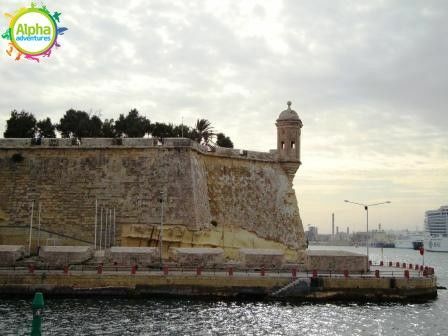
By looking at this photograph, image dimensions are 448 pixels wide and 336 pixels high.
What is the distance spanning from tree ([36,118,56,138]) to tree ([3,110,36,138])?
621 mm

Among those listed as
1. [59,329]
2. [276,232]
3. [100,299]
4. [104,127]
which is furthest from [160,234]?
[104,127]

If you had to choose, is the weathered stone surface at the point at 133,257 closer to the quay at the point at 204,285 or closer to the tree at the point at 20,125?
the quay at the point at 204,285

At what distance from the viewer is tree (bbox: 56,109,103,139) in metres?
55.3

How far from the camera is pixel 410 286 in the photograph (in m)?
32.4

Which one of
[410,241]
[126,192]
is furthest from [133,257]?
[410,241]

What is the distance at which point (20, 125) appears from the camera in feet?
179

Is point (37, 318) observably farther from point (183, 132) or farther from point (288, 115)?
point (183, 132)

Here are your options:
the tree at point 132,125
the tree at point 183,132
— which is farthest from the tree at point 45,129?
the tree at point 183,132

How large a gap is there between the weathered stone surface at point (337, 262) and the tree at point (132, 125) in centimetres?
2754

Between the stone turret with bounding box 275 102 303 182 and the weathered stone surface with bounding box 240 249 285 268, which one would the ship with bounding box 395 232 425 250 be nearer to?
the stone turret with bounding box 275 102 303 182

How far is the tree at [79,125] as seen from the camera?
181ft

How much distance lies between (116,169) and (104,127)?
1751cm

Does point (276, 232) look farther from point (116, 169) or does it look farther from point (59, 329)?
point (59, 329)

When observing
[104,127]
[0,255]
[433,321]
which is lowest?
[433,321]
